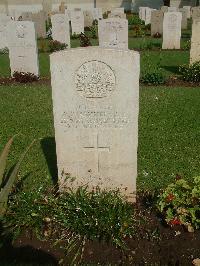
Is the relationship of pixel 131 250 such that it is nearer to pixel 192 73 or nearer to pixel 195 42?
pixel 192 73

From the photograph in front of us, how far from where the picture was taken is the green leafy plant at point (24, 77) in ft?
38.5

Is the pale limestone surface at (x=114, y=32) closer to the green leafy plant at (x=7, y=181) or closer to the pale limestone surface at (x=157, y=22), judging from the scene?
the green leafy plant at (x=7, y=181)

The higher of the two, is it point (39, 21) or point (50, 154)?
point (39, 21)

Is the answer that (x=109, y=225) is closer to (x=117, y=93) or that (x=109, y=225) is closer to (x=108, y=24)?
(x=117, y=93)

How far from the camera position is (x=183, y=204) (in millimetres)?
4199

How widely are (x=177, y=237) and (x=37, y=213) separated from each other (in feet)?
5.19

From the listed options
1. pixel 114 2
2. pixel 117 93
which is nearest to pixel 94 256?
pixel 117 93

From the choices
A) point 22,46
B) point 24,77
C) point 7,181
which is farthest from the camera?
point 22,46

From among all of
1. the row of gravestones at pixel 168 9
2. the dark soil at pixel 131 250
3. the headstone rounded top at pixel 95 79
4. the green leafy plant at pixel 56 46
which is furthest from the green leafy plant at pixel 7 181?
the row of gravestones at pixel 168 9

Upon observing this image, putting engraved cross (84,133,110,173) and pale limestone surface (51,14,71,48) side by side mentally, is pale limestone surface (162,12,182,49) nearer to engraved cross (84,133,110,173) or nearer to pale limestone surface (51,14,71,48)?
pale limestone surface (51,14,71,48)

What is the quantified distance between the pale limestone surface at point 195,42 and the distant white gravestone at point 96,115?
8463 mm

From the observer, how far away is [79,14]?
2286 cm

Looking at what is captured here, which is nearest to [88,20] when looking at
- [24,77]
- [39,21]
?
[39,21]

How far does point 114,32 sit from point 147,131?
5.87 m
